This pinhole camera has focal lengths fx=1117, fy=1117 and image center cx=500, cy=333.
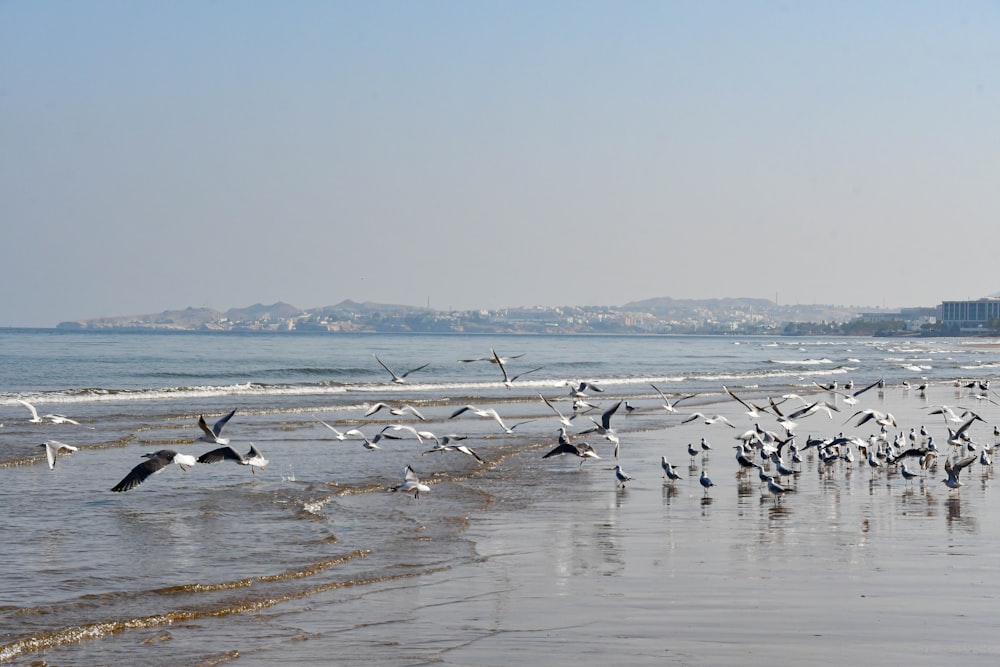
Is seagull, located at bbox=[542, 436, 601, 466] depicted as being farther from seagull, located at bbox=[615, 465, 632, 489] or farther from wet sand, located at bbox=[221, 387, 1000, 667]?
wet sand, located at bbox=[221, 387, 1000, 667]

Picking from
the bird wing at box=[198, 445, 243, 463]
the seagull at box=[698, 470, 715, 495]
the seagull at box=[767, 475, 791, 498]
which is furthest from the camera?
the seagull at box=[698, 470, 715, 495]

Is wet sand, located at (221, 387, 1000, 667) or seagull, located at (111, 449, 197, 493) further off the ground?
seagull, located at (111, 449, 197, 493)

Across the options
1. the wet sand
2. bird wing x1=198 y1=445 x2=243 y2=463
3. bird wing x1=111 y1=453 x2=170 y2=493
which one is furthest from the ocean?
bird wing x1=198 y1=445 x2=243 y2=463

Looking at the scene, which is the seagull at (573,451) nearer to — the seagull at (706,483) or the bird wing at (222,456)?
the seagull at (706,483)

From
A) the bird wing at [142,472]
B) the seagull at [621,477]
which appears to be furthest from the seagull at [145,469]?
the seagull at [621,477]

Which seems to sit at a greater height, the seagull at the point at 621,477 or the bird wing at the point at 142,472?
the bird wing at the point at 142,472

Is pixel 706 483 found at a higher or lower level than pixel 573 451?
lower

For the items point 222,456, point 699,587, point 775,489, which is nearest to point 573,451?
point 775,489

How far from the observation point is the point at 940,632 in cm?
774

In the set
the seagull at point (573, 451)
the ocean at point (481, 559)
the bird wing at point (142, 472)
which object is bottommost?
Answer: the ocean at point (481, 559)

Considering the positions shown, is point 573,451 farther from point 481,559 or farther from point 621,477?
point 481,559

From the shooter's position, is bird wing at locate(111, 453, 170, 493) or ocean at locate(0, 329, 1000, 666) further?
bird wing at locate(111, 453, 170, 493)

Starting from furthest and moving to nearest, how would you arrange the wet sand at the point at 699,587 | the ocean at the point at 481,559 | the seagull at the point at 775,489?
the seagull at the point at 775,489 < the ocean at the point at 481,559 < the wet sand at the point at 699,587

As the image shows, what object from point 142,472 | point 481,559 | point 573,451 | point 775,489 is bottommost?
point 481,559
